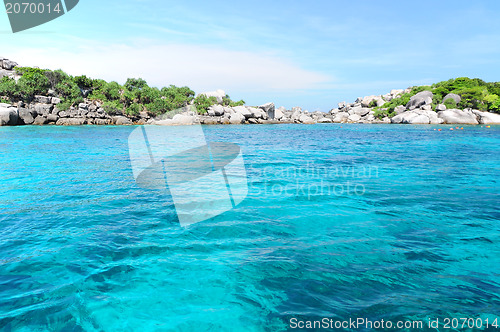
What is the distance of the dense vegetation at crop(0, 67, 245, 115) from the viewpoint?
51.2m

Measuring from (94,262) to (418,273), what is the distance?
4.71 m

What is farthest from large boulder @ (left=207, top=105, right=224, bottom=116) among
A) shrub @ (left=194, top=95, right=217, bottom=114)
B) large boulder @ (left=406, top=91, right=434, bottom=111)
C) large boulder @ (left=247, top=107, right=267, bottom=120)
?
large boulder @ (left=406, top=91, right=434, bottom=111)

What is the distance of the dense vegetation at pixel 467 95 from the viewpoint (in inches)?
2351

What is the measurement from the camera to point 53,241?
490cm

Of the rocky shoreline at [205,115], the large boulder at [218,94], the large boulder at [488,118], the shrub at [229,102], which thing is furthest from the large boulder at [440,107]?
the large boulder at [218,94]

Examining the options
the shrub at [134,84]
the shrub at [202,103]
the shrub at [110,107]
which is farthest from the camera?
the shrub at [202,103]

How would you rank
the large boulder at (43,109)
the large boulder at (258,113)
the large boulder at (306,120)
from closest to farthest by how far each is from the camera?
the large boulder at (43,109)
the large boulder at (258,113)
the large boulder at (306,120)

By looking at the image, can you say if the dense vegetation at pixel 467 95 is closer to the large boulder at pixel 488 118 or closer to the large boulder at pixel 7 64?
the large boulder at pixel 488 118

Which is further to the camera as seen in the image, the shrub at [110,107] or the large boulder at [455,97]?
the large boulder at [455,97]

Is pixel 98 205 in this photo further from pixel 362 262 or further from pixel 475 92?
pixel 475 92

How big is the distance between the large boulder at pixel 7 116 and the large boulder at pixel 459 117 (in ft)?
248

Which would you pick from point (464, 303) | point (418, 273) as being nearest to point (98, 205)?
point (418, 273)

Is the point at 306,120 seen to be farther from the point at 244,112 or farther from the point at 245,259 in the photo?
the point at 245,259

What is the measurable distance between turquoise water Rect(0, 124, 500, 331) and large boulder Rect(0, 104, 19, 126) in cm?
4232
